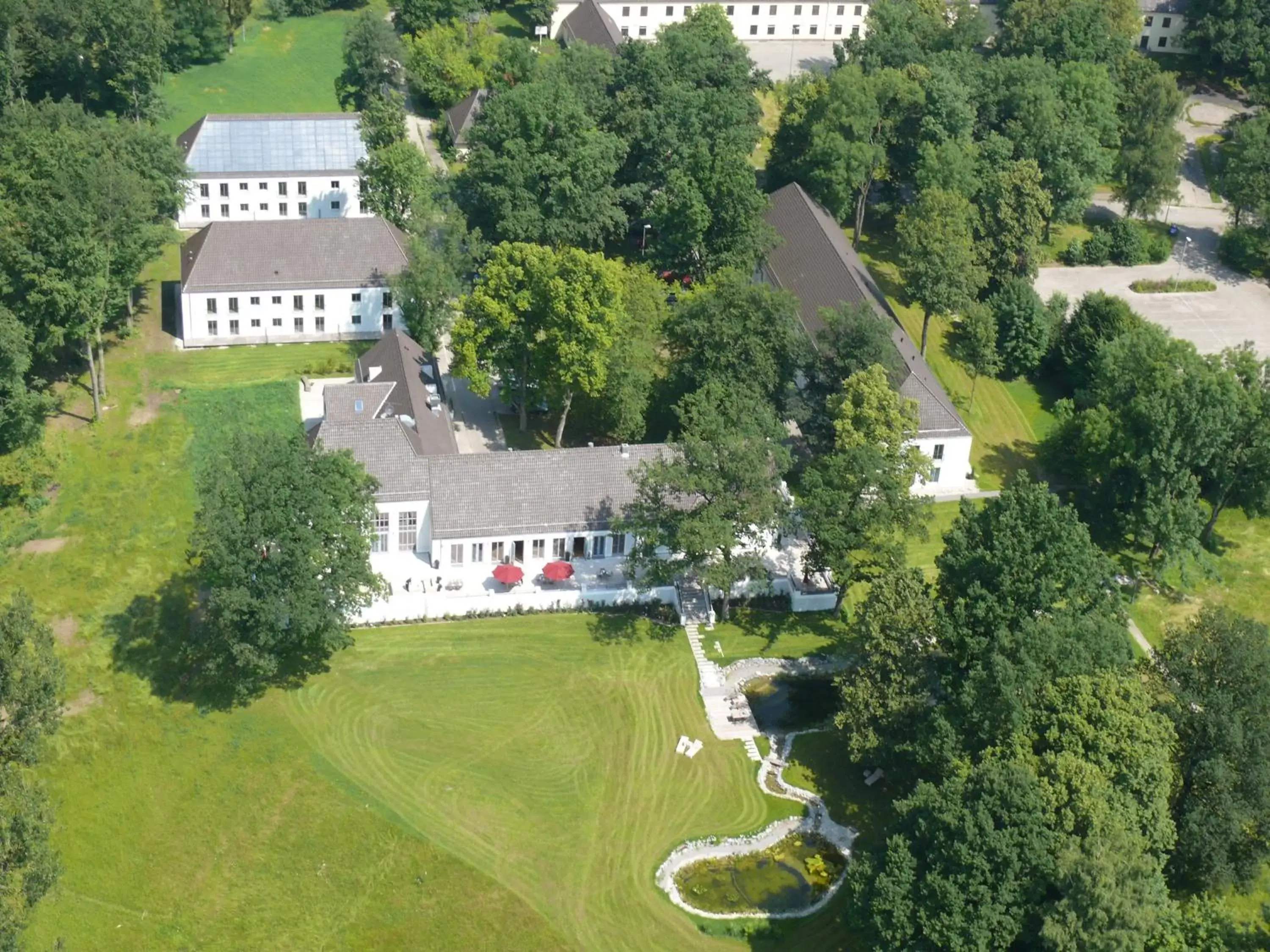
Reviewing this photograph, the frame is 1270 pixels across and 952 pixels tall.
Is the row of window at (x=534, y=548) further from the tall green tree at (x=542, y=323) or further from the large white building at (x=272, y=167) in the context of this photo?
the large white building at (x=272, y=167)

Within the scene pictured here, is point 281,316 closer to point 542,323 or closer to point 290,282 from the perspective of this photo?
point 290,282

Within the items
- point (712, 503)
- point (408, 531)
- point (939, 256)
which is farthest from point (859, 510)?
point (939, 256)

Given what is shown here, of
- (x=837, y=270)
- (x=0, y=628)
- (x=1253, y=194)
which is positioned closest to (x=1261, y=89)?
(x=1253, y=194)

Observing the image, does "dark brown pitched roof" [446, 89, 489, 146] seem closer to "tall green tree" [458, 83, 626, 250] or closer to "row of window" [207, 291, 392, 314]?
"tall green tree" [458, 83, 626, 250]

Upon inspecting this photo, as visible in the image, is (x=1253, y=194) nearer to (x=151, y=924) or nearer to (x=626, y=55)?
(x=626, y=55)

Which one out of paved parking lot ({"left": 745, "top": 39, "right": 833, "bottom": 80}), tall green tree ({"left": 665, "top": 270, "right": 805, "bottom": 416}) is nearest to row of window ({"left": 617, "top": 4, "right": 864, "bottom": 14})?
paved parking lot ({"left": 745, "top": 39, "right": 833, "bottom": 80})

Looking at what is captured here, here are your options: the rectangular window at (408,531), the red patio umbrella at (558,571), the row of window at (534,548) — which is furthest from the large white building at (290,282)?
the red patio umbrella at (558,571)
